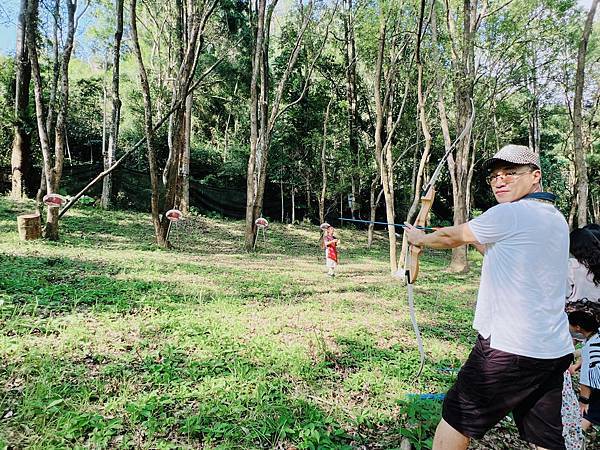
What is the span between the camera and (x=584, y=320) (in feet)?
8.74

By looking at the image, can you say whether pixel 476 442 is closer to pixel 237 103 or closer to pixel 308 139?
pixel 308 139

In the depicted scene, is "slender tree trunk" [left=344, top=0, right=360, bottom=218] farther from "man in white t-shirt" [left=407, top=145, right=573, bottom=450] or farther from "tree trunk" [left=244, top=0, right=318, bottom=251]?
"man in white t-shirt" [left=407, top=145, right=573, bottom=450]

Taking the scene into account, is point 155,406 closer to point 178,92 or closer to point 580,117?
point 178,92

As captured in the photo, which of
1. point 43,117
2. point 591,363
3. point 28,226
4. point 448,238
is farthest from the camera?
point 43,117

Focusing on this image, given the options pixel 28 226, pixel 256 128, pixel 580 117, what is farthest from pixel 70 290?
→ pixel 580 117

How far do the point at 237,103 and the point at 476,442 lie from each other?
18.6m

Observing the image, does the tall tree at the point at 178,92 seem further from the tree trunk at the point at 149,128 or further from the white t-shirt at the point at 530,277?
the white t-shirt at the point at 530,277

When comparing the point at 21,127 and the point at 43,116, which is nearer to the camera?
the point at 43,116

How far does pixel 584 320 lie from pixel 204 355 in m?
3.05

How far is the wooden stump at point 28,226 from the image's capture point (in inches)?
331

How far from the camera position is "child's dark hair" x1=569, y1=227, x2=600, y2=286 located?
2.80 m

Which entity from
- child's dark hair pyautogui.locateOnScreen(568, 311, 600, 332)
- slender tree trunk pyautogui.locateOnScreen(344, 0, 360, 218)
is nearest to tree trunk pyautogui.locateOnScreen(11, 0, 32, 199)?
slender tree trunk pyautogui.locateOnScreen(344, 0, 360, 218)

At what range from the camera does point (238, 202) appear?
19125mm

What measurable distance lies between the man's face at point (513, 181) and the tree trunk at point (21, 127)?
1294cm
